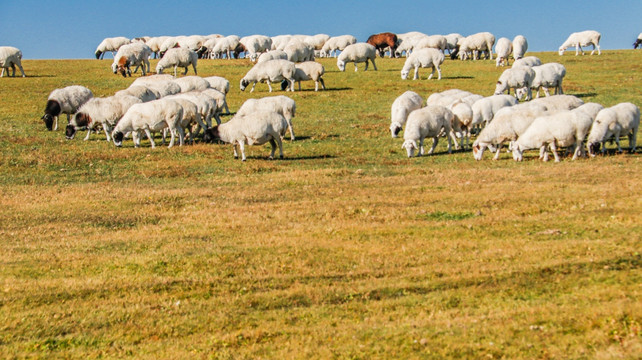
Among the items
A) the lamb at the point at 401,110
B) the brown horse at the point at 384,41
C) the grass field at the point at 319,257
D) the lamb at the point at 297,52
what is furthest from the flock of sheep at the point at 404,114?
the brown horse at the point at 384,41

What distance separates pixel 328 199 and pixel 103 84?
28326 mm

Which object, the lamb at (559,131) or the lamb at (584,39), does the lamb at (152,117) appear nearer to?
the lamb at (559,131)

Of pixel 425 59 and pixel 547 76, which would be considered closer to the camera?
pixel 547 76

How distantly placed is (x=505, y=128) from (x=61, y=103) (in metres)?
17.7

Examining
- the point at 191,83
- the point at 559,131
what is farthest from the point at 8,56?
the point at 559,131

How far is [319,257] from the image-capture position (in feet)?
36.2

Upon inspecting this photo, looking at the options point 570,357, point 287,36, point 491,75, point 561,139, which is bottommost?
point 570,357

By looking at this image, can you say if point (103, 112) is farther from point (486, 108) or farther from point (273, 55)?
point (273, 55)

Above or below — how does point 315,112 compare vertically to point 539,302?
above

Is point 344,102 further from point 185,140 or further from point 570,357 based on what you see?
point 570,357

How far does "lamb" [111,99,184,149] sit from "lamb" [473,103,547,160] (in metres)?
9.92

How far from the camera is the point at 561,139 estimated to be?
18.8 metres

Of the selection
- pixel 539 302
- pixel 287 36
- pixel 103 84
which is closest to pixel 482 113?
pixel 539 302

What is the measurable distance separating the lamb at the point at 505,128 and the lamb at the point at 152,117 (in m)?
9.92
